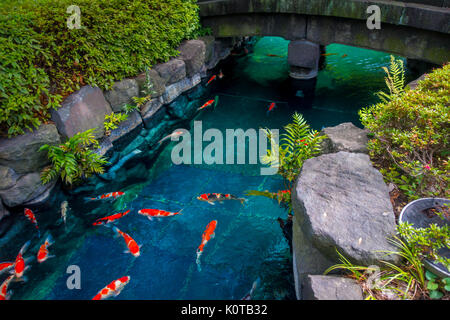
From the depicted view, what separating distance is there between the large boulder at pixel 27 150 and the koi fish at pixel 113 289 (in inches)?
104

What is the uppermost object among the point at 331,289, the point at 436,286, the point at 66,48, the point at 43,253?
the point at 66,48

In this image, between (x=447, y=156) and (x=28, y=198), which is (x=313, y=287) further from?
(x=28, y=198)

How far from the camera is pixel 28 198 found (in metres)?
5.34

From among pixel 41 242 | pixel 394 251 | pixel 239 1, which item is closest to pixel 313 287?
pixel 394 251

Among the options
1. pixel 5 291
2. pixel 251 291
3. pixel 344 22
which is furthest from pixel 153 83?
pixel 251 291

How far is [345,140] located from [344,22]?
15.7ft

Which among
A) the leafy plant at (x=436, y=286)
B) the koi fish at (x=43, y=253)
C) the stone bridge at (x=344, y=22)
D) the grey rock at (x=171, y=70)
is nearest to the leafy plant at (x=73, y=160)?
the koi fish at (x=43, y=253)

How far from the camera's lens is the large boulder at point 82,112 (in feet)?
18.9

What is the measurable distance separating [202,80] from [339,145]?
21.2 ft

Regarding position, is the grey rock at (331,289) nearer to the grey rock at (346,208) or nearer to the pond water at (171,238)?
the grey rock at (346,208)

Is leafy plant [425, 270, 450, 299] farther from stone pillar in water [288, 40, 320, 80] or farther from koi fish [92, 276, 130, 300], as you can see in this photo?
stone pillar in water [288, 40, 320, 80]

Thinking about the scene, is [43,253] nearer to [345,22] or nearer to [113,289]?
[113,289]

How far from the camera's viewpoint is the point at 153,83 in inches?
298

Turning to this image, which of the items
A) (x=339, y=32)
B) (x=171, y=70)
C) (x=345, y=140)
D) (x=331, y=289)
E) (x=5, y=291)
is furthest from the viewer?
(x=171, y=70)
